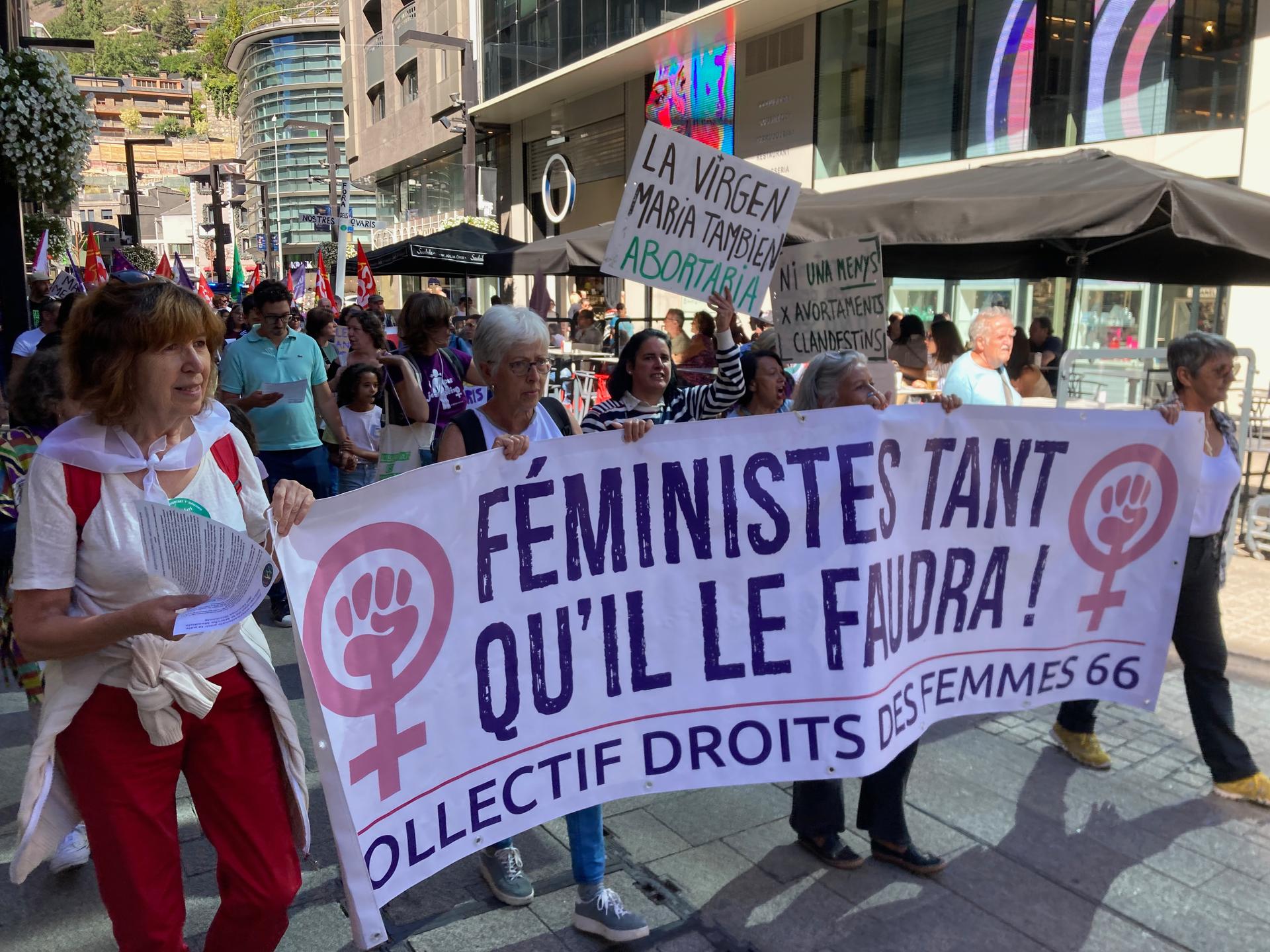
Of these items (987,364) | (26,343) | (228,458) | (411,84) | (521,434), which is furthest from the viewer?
(411,84)

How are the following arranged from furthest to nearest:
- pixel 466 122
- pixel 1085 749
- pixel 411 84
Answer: pixel 411 84
pixel 466 122
pixel 1085 749

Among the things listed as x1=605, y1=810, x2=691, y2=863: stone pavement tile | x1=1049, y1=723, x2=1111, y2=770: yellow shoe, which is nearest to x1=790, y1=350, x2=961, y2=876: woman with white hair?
x1=605, y1=810, x2=691, y2=863: stone pavement tile

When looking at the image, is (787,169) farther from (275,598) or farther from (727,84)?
(275,598)

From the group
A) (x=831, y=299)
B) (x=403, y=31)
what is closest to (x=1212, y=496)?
(x=831, y=299)

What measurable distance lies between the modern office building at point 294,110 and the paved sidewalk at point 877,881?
3537 inches

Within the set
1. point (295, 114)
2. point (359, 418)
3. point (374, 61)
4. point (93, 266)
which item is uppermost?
point (295, 114)

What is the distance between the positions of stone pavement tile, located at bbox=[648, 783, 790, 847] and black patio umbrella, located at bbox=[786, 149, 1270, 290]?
3884mm

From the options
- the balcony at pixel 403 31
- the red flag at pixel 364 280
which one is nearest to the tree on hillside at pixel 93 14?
the balcony at pixel 403 31

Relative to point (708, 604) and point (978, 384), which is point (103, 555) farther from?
point (978, 384)

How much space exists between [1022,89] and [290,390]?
41.9 ft

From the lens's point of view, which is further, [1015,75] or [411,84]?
[411,84]

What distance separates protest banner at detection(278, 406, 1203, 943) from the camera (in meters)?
2.46

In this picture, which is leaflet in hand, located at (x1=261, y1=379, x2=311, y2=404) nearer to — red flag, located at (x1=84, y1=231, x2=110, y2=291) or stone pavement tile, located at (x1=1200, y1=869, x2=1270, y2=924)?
stone pavement tile, located at (x1=1200, y1=869, x2=1270, y2=924)

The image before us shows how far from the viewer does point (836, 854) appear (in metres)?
3.46
